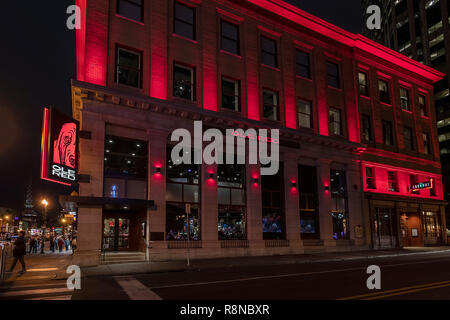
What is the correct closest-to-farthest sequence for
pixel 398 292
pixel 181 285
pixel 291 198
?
pixel 398 292, pixel 181 285, pixel 291 198

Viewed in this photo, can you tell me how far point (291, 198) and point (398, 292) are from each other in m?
16.5

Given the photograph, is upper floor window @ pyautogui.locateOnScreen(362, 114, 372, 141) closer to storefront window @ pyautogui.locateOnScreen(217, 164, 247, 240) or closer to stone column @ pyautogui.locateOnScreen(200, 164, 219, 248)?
storefront window @ pyautogui.locateOnScreen(217, 164, 247, 240)

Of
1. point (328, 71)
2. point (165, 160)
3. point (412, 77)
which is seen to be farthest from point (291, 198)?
point (412, 77)

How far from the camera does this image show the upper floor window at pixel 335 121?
99.0 feet

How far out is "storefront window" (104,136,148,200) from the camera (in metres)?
19.9

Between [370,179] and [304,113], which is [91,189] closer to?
[304,113]

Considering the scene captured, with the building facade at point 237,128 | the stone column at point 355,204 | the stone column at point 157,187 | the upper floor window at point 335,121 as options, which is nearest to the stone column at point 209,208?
the building facade at point 237,128

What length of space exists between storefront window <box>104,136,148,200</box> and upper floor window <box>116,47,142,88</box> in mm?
3529

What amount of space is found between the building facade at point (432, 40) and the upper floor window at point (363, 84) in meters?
47.8

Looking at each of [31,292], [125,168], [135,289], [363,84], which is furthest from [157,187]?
[363,84]

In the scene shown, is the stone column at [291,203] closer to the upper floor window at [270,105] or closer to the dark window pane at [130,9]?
the upper floor window at [270,105]

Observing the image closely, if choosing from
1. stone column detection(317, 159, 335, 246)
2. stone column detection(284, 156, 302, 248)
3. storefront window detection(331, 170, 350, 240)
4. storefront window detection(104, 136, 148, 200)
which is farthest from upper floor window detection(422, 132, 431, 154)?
storefront window detection(104, 136, 148, 200)
